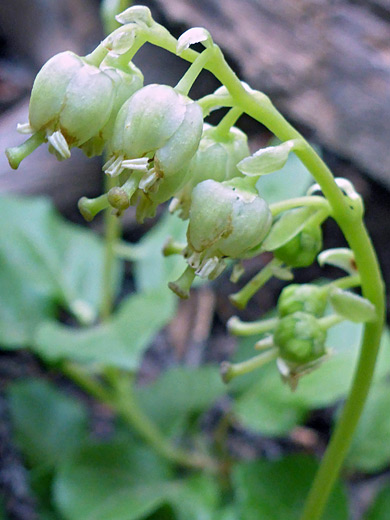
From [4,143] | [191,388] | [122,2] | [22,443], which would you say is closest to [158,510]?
[191,388]

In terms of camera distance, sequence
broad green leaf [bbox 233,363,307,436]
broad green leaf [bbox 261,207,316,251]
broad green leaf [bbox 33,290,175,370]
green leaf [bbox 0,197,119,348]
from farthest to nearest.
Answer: green leaf [bbox 0,197,119,348]
broad green leaf [bbox 233,363,307,436]
broad green leaf [bbox 33,290,175,370]
broad green leaf [bbox 261,207,316,251]

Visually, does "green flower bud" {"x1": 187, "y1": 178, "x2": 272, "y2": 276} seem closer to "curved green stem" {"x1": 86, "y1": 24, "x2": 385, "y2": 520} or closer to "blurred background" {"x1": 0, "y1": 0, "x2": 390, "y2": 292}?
"curved green stem" {"x1": 86, "y1": 24, "x2": 385, "y2": 520}

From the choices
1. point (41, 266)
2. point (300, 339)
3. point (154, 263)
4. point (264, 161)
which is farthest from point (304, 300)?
point (41, 266)

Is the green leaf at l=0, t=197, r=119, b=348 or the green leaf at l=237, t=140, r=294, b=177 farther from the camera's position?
the green leaf at l=0, t=197, r=119, b=348

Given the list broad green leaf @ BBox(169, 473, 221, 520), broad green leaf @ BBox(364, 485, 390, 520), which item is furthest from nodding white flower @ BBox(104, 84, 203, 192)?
broad green leaf @ BBox(364, 485, 390, 520)

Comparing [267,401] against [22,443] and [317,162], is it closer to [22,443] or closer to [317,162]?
[22,443]

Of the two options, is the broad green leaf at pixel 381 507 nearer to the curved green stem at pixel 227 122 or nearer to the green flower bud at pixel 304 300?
Answer: the green flower bud at pixel 304 300

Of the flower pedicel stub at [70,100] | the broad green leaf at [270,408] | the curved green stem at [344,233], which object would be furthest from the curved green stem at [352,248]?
the broad green leaf at [270,408]
